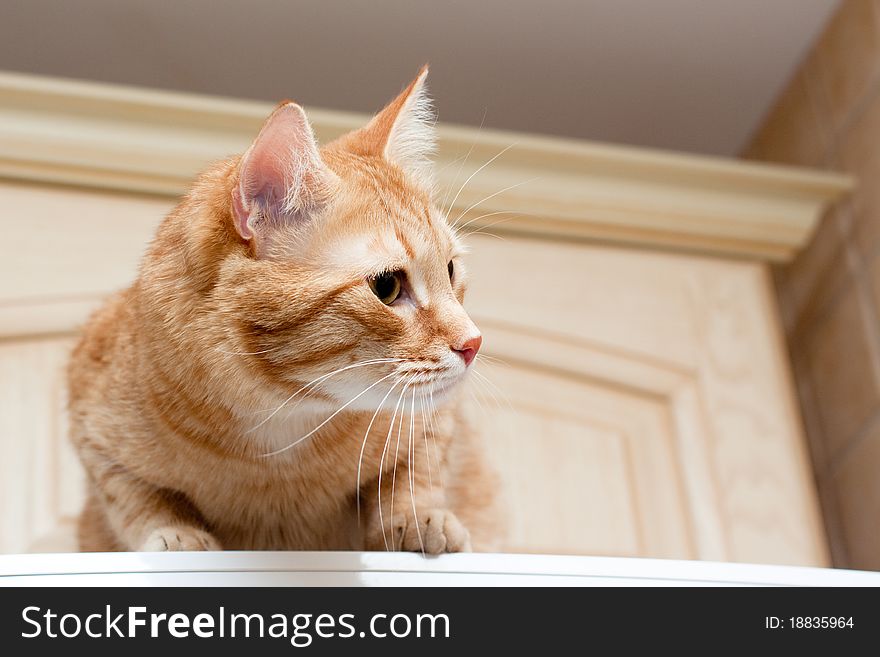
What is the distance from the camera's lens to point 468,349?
0.88 m

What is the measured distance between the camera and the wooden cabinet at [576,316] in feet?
4.65

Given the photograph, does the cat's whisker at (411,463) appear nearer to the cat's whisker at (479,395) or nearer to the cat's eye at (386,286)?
the cat's eye at (386,286)

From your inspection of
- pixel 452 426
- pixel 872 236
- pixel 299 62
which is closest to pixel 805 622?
pixel 452 426

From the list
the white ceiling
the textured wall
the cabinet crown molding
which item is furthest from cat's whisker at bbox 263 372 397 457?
the textured wall

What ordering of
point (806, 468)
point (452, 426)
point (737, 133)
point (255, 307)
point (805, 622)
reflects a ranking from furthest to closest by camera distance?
1. point (737, 133)
2. point (806, 468)
3. point (452, 426)
4. point (255, 307)
5. point (805, 622)

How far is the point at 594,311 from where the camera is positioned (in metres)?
1.60

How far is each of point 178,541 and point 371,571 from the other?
0.22 meters

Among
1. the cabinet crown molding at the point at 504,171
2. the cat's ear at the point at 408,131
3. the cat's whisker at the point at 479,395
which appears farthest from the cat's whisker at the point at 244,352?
the cabinet crown molding at the point at 504,171

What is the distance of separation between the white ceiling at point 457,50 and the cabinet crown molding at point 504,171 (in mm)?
136

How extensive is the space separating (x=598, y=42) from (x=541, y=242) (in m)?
0.33

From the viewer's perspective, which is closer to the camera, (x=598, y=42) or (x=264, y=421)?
(x=264, y=421)

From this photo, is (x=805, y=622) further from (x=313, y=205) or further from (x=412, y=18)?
(x=412, y=18)

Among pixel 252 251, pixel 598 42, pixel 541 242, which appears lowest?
pixel 252 251

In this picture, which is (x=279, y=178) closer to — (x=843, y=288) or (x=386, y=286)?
(x=386, y=286)
